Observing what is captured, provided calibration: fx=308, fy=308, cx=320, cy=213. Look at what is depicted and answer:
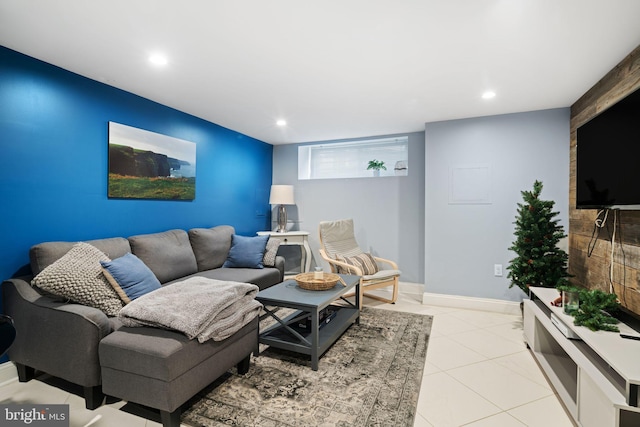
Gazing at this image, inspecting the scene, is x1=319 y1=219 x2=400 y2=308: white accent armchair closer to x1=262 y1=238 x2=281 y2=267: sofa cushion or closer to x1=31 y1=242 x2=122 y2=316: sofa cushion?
x1=262 y1=238 x2=281 y2=267: sofa cushion

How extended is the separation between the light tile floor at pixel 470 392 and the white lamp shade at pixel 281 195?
277 centimetres

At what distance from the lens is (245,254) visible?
367 centimetres

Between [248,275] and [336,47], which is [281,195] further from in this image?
[336,47]

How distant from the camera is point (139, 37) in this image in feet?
6.65

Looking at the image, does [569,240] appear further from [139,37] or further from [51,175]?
[51,175]

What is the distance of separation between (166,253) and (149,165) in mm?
942

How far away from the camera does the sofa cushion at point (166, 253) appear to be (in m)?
2.82

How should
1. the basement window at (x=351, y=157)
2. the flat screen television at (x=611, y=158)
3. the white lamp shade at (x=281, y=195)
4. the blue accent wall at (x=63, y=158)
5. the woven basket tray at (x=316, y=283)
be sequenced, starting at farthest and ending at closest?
the white lamp shade at (x=281, y=195)
the basement window at (x=351, y=157)
the woven basket tray at (x=316, y=283)
the blue accent wall at (x=63, y=158)
the flat screen television at (x=611, y=158)

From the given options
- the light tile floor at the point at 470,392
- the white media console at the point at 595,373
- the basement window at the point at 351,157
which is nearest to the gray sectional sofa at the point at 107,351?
the light tile floor at the point at 470,392

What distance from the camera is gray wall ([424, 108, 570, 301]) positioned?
11.2 ft

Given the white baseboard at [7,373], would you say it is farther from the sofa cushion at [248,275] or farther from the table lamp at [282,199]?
the table lamp at [282,199]

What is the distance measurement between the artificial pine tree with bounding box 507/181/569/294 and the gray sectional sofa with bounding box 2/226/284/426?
2.58 metres

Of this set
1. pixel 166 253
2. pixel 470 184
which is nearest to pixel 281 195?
pixel 166 253

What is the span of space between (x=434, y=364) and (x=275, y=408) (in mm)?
1293
